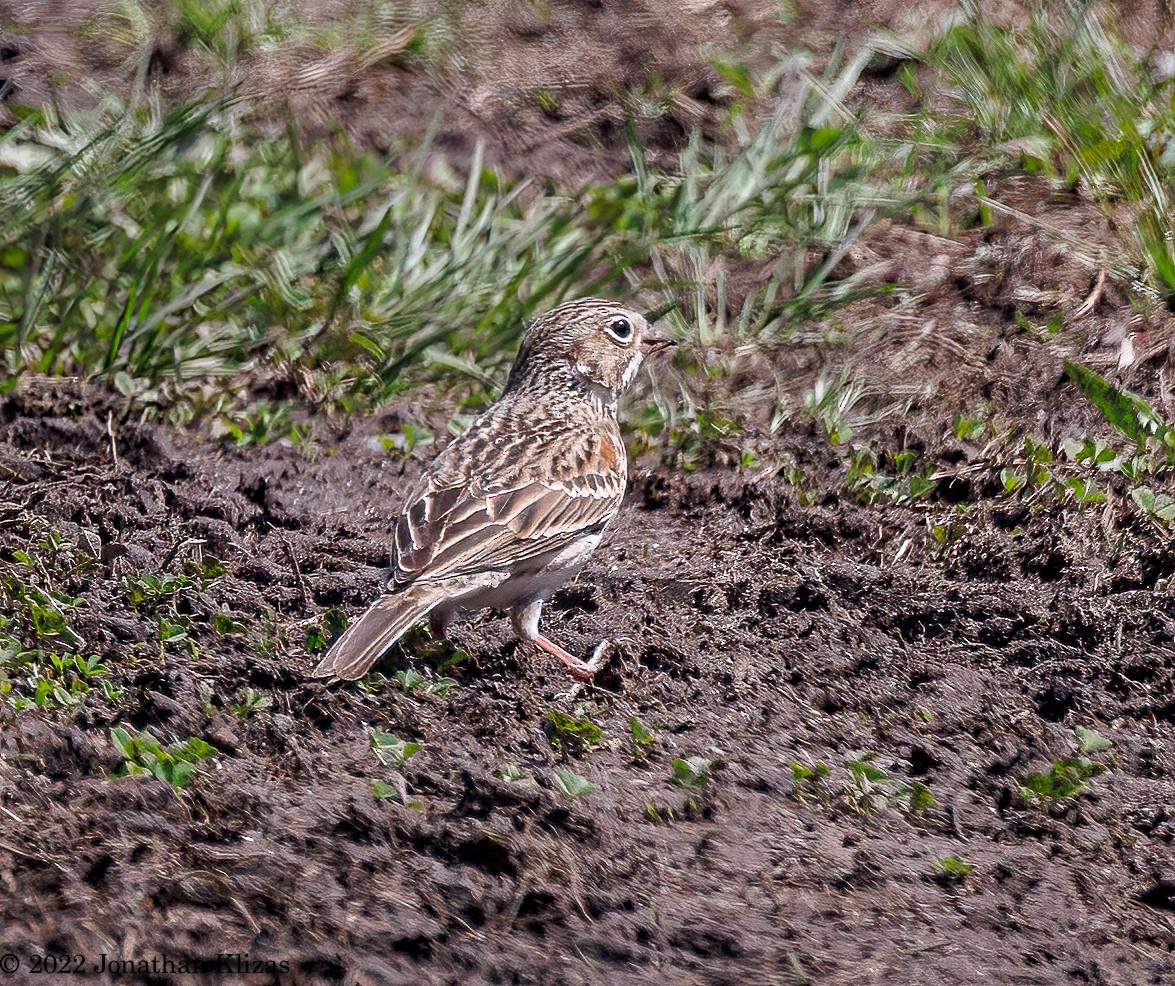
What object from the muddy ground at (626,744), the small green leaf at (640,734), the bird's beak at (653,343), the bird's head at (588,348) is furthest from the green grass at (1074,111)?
the small green leaf at (640,734)

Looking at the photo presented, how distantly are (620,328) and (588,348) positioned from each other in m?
0.20

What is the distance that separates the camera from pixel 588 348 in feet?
22.1

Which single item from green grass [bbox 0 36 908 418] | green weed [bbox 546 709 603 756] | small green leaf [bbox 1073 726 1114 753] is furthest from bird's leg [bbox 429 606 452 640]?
small green leaf [bbox 1073 726 1114 753]

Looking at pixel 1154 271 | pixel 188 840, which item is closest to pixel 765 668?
pixel 188 840

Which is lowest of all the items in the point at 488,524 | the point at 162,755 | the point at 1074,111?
the point at 162,755

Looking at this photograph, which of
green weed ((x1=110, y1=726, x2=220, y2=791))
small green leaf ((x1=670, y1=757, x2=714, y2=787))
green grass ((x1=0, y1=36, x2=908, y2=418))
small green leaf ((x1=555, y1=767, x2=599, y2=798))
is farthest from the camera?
green grass ((x1=0, y1=36, x2=908, y2=418))

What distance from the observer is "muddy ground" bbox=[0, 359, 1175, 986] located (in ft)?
12.7

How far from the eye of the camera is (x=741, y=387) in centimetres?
768

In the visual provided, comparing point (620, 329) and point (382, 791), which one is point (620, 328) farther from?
point (382, 791)

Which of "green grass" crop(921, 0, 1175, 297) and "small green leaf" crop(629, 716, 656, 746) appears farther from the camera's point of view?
"green grass" crop(921, 0, 1175, 297)

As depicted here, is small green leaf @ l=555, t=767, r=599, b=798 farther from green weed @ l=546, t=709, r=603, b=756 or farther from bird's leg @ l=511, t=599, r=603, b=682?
bird's leg @ l=511, t=599, r=603, b=682

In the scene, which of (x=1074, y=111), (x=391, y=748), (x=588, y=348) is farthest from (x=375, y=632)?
(x=1074, y=111)

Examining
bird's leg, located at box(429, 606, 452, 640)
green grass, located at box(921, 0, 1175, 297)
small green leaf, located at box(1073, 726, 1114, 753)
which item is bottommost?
bird's leg, located at box(429, 606, 452, 640)

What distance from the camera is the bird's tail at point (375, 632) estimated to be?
5.00m
